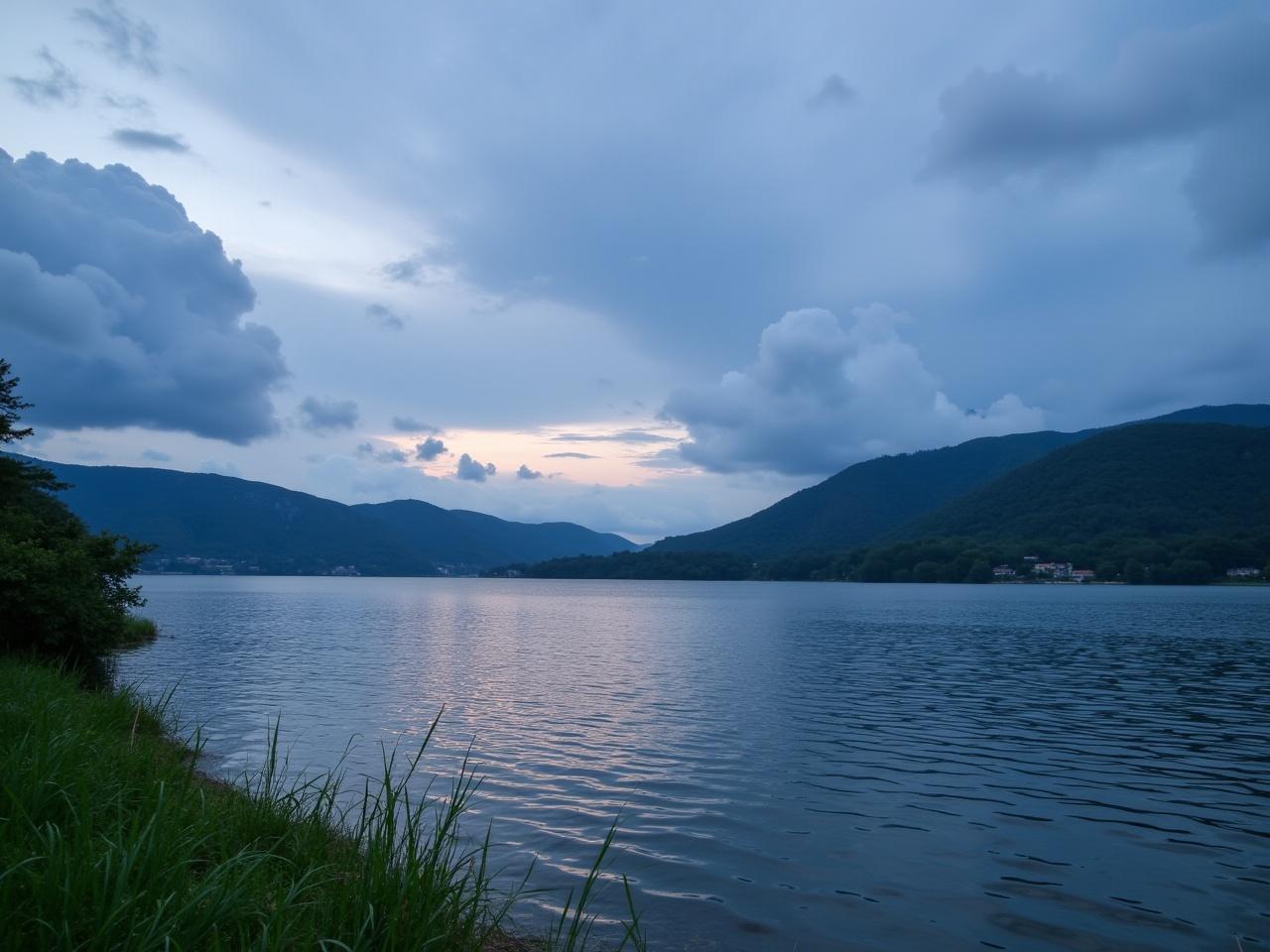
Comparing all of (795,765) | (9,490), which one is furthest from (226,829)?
(9,490)

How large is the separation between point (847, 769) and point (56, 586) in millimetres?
26830

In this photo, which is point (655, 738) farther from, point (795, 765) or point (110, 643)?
point (110, 643)

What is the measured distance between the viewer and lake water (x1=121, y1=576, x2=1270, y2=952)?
12.7 m

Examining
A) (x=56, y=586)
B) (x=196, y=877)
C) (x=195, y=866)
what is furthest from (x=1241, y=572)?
(x=196, y=877)

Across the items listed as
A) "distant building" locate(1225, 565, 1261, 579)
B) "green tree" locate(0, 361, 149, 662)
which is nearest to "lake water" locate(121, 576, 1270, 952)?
"green tree" locate(0, 361, 149, 662)

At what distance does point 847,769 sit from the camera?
2164 cm

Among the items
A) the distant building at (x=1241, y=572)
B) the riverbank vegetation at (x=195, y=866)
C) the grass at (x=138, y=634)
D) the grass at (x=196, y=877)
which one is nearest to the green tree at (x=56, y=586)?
the riverbank vegetation at (x=195, y=866)

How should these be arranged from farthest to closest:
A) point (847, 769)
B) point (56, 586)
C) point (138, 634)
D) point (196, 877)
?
1. point (138, 634)
2. point (56, 586)
3. point (847, 769)
4. point (196, 877)

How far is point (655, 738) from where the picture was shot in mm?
25375

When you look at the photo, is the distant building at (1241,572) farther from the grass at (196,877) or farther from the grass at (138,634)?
the grass at (196,877)

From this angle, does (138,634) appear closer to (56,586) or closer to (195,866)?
(56,586)

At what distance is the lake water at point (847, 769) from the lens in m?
12.7

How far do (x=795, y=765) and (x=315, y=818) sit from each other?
15668mm

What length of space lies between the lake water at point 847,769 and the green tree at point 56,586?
4845 mm
